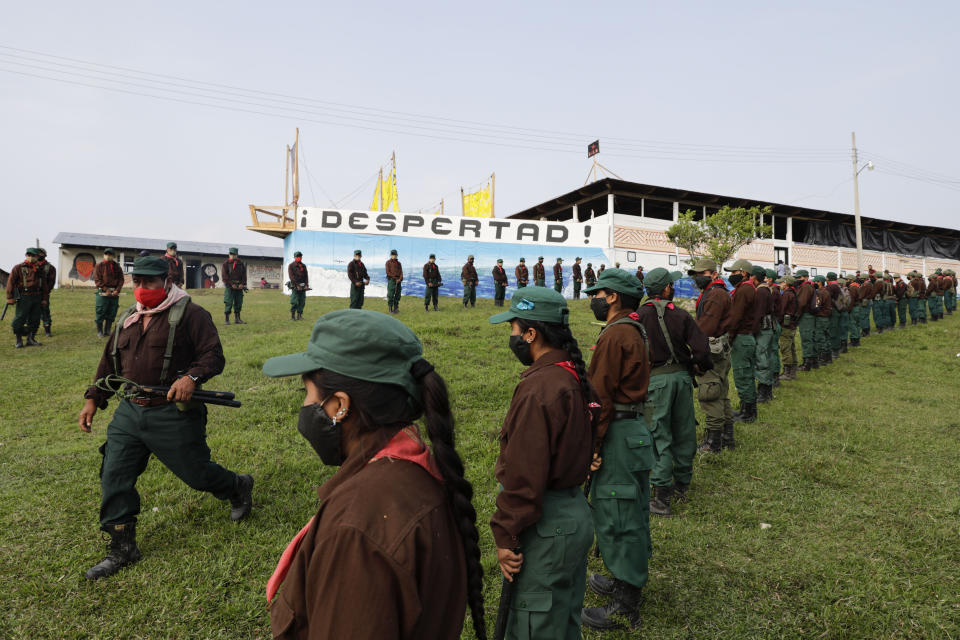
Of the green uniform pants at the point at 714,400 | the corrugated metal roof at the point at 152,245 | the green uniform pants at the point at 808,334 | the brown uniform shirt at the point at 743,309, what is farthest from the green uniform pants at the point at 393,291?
the corrugated metal roof at the point at 152,245

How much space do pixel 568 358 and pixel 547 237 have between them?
83.6 feet

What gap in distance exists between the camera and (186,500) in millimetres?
4418

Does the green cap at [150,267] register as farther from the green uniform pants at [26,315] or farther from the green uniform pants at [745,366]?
the green uniform pants at [26,315]

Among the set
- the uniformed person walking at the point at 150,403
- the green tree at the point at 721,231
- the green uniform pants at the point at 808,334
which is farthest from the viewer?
the green tree at the point at 721,231

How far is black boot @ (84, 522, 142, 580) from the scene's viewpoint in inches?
132

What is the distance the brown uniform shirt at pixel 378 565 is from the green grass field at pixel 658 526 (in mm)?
61

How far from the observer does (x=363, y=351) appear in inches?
50.1

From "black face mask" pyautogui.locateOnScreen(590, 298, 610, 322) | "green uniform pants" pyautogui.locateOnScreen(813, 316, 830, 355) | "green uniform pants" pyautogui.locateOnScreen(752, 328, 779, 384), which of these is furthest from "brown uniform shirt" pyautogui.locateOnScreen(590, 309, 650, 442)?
"green uniform pants" pyautogui.locateOnScreen(813, 316, 830, 355)

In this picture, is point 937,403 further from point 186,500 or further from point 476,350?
point 186,500

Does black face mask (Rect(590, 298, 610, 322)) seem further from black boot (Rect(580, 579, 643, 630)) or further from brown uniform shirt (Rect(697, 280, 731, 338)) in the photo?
brown uniform shirt (Rect(697, 280, 731, 338))

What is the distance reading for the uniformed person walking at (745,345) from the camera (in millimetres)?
7199

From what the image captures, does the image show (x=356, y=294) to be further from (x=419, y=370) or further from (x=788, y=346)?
(x=419, y=370)

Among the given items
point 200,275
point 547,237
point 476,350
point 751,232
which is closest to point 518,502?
point 476,350

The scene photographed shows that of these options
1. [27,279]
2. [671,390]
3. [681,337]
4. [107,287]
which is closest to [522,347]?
[671,390]
